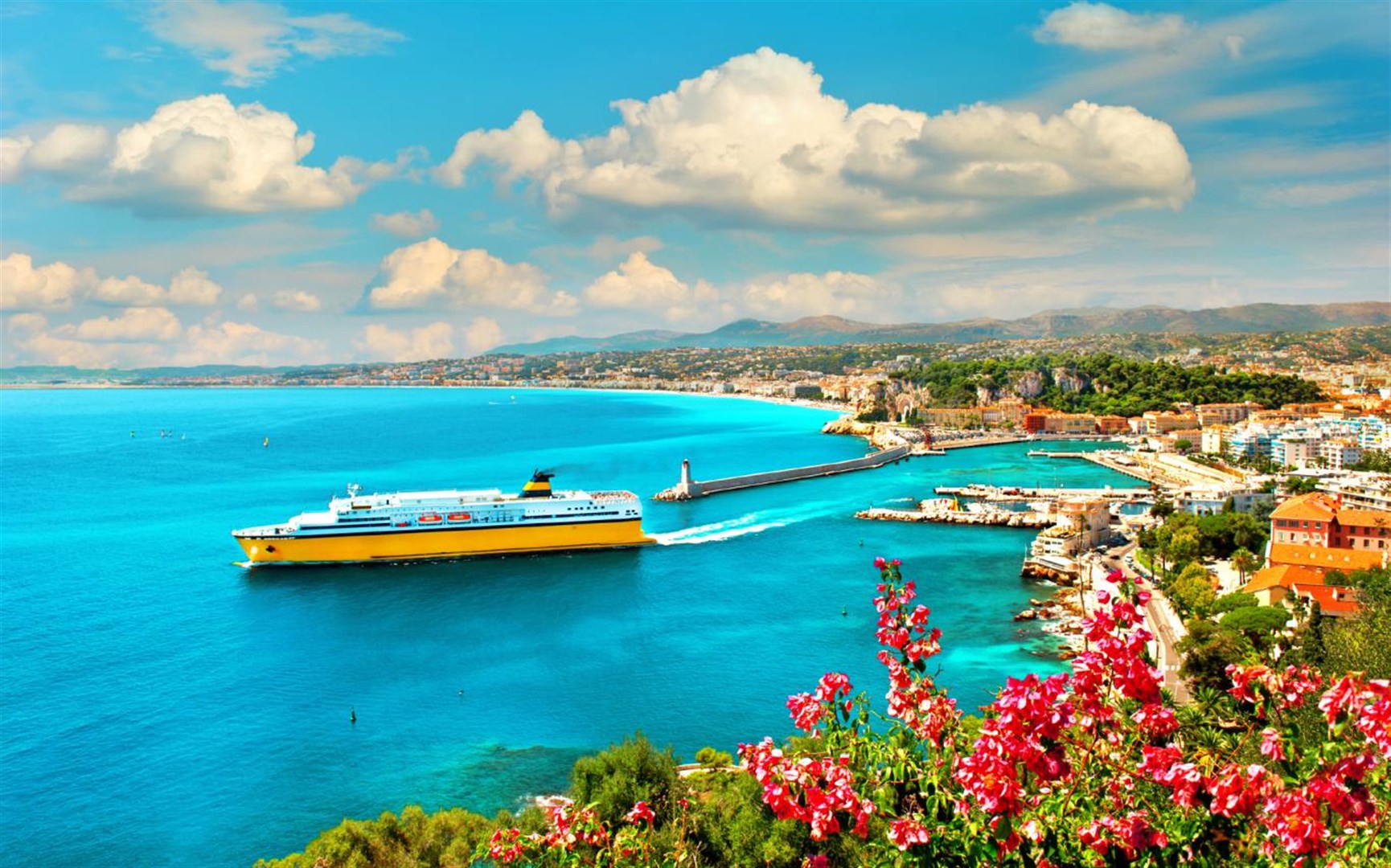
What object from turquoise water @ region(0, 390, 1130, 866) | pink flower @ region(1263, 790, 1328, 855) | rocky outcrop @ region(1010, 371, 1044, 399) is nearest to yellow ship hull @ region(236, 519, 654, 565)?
turquoise water @ region(0, 390, 1130, 866)

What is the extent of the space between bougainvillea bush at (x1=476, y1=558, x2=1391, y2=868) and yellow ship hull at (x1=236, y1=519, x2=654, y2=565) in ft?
76.0

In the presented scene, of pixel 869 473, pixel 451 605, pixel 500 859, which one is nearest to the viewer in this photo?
pixel 500 859

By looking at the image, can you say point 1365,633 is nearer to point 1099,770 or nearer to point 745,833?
point 745,833

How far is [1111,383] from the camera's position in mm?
66875

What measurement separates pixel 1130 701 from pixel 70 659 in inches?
766

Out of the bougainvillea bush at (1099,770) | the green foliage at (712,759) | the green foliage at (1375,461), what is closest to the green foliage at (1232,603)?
the green foliage at (712,759)

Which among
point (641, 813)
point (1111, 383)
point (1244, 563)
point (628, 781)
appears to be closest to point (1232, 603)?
point (1244, 563)

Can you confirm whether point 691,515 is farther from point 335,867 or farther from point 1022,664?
point 335,867

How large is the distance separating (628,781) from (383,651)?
10.00 metres

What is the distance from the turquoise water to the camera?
38.8 feet

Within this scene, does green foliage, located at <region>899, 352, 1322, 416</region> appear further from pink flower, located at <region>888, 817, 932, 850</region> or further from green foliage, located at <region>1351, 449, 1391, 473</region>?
pink flower, located at <region>888, 817, 932, 850</region>

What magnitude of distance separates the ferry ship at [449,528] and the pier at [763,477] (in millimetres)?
8424

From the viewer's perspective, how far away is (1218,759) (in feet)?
8.06

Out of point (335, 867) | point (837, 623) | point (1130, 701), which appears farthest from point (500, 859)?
point (837, 623)
